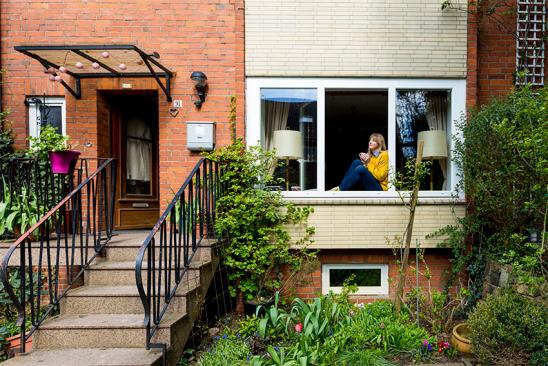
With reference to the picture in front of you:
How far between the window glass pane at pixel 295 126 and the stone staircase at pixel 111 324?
1.86 m

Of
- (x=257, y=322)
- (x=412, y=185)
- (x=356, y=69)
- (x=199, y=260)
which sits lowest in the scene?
(x=257, y=322)

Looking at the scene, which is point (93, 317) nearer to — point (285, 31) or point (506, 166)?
point (285, 31)

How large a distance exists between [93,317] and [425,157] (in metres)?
4.58

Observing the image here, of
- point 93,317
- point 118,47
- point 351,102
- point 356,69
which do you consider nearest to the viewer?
point 93,317

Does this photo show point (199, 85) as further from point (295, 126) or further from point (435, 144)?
point (435, 144)

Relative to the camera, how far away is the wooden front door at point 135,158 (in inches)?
221

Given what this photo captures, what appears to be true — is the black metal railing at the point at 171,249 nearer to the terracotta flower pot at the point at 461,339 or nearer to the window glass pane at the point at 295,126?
the window glass pane at the point at 295,126

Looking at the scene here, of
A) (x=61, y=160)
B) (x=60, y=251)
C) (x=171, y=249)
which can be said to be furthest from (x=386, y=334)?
(x=61, y=160)

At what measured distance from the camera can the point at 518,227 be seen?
4.23 meters

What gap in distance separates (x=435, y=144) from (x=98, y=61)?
15.6 ft

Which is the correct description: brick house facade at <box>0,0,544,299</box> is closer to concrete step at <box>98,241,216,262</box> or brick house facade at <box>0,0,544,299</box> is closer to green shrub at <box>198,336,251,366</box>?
concrete step at <box>98,241,216,262</box>

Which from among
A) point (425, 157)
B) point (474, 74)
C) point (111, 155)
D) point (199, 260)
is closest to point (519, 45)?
point (474, 74)

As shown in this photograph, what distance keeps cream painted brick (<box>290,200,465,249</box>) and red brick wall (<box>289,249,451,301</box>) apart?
0.19m

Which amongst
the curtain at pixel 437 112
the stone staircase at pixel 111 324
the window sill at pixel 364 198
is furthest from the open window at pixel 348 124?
the stone staircase at pixel 111 324
